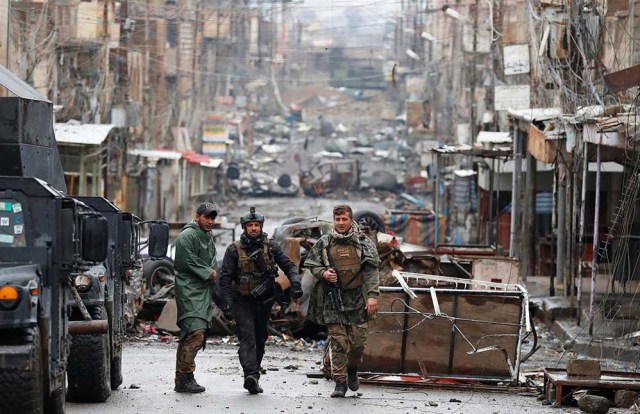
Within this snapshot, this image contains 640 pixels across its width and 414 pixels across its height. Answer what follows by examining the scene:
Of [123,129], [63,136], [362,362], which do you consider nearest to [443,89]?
[123,129]

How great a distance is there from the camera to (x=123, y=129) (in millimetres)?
50250

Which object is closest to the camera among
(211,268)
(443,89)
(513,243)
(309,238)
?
(211,268)

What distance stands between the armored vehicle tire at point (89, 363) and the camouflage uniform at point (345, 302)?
2.07 m

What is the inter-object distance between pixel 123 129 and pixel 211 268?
37.8 meters

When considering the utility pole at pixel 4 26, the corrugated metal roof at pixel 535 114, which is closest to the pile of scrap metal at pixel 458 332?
the corrugated metal roof at pixel 535 114

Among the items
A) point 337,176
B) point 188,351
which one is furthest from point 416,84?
point 188,351

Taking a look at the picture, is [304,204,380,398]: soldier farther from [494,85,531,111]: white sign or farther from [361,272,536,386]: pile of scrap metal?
[494,85,531,111]: white sign

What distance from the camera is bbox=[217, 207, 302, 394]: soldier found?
13.0 metres

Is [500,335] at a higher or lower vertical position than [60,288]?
lower

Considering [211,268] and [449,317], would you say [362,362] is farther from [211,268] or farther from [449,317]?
[211,268]

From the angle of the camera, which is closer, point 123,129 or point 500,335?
point 500,335

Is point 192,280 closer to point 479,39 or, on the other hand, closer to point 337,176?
point 479,39

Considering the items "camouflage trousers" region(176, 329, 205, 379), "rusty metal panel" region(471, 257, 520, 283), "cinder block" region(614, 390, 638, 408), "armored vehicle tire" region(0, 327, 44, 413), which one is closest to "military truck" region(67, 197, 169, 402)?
"camouflage trousers" region(176, 329, 205, 379)

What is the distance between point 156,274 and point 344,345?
12590 millimetres
